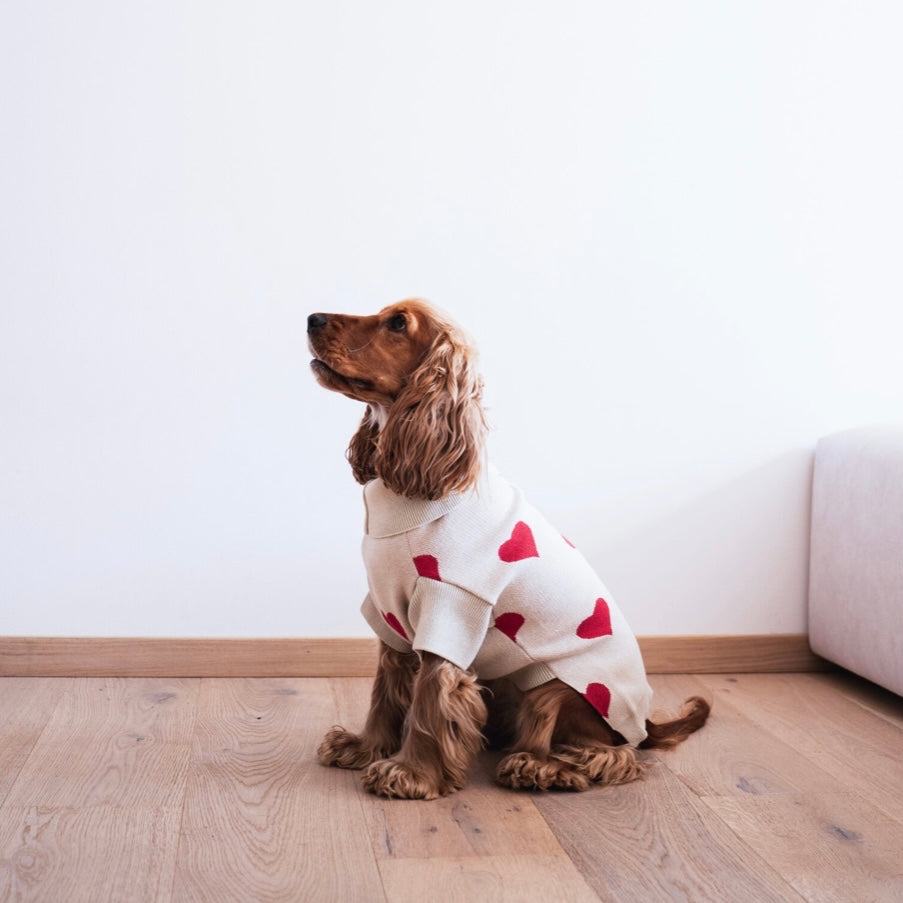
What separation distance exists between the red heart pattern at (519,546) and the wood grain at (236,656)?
86 cm

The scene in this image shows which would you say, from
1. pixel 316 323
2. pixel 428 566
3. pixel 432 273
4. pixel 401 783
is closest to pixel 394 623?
pixel 428 566

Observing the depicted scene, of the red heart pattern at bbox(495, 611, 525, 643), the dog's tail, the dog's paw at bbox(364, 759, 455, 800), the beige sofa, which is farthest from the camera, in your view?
the beige sofa

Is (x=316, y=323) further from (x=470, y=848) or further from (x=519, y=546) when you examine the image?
(x=470, y=848)

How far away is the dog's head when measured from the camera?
6.22ft

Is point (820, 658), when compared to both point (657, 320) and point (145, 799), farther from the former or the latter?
point (145, 799)

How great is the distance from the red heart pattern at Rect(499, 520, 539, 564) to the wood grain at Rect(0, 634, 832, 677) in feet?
2.82

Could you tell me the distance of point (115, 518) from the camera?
2.65 metres

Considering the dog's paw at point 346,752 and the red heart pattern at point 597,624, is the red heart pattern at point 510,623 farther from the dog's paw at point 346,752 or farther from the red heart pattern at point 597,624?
the dog's paw at point 346,752

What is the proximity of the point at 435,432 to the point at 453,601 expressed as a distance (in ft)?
0.92

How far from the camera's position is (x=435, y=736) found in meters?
1.92

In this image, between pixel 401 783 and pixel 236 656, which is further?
pixel 236 656

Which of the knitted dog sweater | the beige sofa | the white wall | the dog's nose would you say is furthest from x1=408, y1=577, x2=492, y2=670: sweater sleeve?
the beige sofa

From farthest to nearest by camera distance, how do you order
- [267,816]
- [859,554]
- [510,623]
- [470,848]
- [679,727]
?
[859,554] → [679,727] → [510,623] → [267,816] → [470,848]

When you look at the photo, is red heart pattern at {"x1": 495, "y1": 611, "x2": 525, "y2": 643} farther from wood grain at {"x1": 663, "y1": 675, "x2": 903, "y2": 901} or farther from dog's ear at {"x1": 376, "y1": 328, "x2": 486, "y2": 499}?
wood grain at {"x1": 663, "y1": 675, "x2": 903, "y2": 901}
